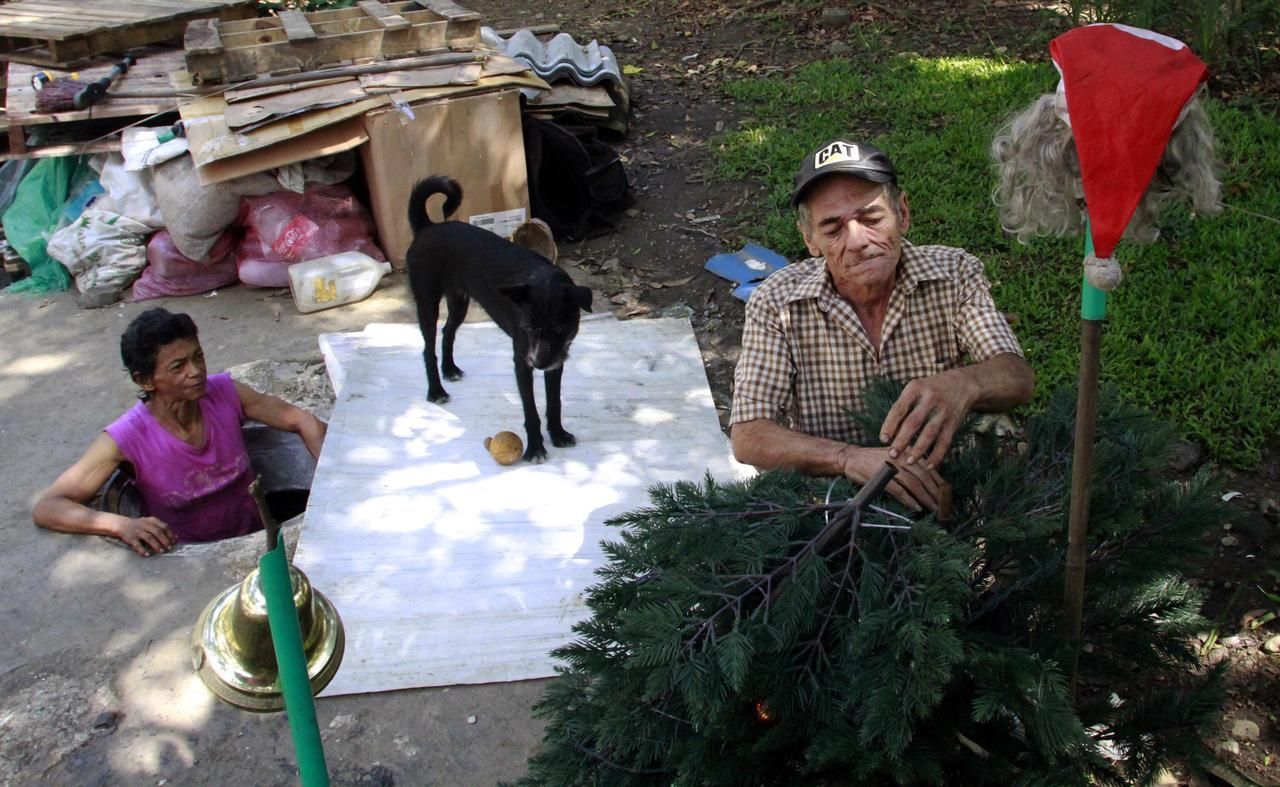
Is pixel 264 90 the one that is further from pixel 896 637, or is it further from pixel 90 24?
pixel 896 637

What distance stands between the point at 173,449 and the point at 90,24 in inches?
200

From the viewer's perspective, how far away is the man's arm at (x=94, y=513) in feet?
13.2

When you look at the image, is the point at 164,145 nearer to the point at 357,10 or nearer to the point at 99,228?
the point at 99,228

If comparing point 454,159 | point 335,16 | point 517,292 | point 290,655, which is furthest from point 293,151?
point 290,655

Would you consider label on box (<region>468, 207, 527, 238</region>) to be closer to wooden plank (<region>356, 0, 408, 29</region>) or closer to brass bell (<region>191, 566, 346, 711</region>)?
wooden plank (<region>356, 0, 408, 29</region>)

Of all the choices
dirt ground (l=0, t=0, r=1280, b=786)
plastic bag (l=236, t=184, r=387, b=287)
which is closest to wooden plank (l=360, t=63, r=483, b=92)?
plastic bag (l=236, t=184, r=387, b=287)

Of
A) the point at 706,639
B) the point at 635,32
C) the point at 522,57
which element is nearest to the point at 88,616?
the point at 706,639

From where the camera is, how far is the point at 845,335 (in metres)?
3.01

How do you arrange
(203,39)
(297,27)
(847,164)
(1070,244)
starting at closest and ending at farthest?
(847,164) < (1070,244) < (203,39) < (297,27)

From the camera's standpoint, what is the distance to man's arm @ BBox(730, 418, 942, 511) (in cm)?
196

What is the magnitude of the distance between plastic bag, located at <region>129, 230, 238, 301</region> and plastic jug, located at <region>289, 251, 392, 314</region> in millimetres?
595

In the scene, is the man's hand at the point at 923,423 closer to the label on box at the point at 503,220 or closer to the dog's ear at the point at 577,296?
the dog's ear at the point at 577,296

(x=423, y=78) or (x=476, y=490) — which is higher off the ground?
(x=423, y=78)

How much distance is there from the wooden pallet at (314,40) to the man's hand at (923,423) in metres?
5.64
